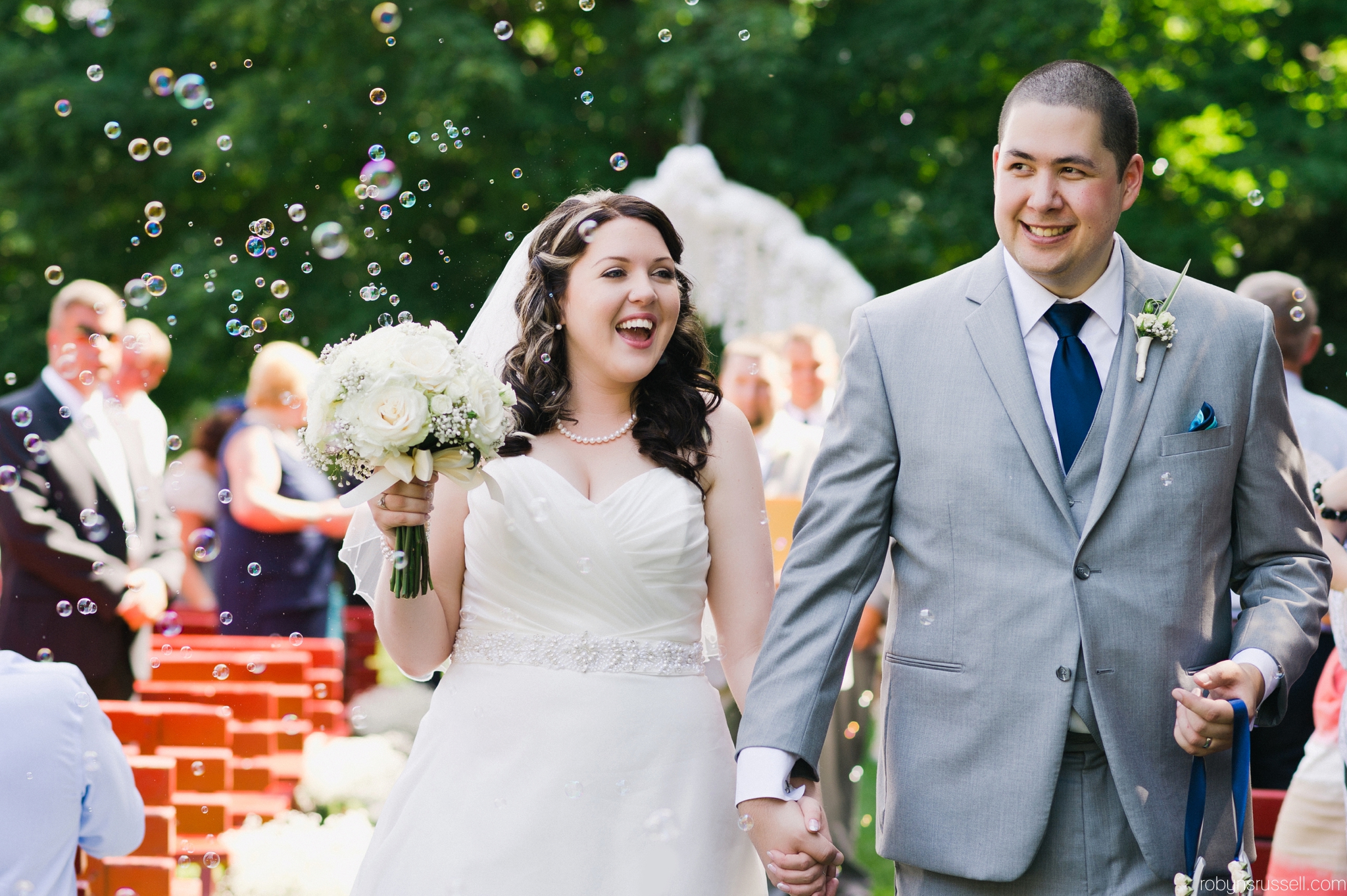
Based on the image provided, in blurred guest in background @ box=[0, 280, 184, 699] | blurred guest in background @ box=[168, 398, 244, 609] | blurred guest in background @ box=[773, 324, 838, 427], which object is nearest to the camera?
blurred guest in background @ box=[0, 280, 184, 699]

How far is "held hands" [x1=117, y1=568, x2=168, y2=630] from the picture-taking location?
570cm

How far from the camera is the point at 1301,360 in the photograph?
17.7 feet

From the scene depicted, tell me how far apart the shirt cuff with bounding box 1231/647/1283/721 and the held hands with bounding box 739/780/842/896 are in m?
0.82

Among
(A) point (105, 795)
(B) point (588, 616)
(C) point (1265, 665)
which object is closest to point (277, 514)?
(A) point (105, 795)

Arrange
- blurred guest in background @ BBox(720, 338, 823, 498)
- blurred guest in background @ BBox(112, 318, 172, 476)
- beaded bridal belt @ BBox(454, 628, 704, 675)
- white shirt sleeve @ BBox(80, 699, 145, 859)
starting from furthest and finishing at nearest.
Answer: blurred guest in background @ BBox(720, 338, 823, 498) < blurred guest in background @ BBox(112, 318, 172, 476) < white shirt sleeve @ BBox(80, 699, 145, 859) < beaded bridal belt @ BBox(454, 628, 704, 675)

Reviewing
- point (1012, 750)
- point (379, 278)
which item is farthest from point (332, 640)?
point (379, 278)

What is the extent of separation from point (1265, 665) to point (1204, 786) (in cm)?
25

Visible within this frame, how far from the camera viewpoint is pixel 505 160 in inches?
567

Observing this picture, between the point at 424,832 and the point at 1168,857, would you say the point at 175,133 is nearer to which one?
the point at 424,832

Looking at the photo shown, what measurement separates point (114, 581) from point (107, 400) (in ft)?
2.70

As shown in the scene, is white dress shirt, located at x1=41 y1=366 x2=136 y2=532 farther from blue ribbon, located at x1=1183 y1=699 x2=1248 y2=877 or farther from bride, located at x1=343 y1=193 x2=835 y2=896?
blue ribbon, located at x1=1183 y1=699 x2=1248 y2=877

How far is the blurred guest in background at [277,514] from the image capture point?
6828 millimetres

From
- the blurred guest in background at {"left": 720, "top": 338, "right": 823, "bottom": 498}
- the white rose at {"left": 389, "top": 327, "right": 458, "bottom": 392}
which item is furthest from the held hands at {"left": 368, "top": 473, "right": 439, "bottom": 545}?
the blurred guest in background at {"left": 720, "top": 338, "right": 823, "bottom": 498}

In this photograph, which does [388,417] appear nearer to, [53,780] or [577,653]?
[577,653]
